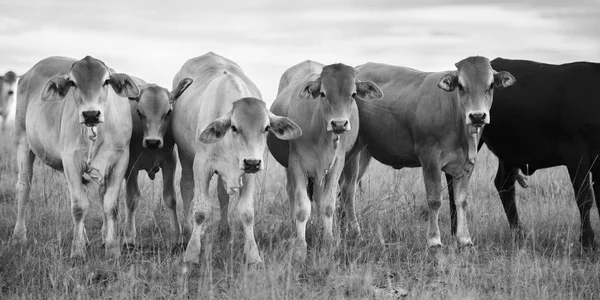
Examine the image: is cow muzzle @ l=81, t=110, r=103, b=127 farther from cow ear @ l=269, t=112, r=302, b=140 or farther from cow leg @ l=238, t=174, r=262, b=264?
cow ear @ l=269, t=112, r=302, b=140

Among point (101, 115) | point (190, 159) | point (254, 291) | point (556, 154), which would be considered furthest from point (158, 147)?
point (556, 154)

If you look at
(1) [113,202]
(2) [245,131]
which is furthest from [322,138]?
(1) [113,202]

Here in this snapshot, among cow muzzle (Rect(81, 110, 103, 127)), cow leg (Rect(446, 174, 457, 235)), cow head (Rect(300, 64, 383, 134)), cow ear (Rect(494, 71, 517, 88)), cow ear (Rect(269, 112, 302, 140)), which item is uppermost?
cow ear (Rect(494, 71, 517, 88))

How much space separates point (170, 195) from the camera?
994 cm

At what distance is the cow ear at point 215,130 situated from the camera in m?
7.87

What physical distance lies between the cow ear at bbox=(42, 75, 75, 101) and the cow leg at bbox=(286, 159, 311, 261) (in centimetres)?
259

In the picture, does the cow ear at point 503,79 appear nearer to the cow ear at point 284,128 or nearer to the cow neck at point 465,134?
the cow neck at point 465,134

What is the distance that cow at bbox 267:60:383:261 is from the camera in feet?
28.2

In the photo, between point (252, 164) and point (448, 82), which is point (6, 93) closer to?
point (448, 82)

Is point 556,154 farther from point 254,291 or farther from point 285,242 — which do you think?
point 254,291

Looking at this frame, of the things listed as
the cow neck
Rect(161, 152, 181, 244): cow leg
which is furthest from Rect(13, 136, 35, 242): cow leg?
the cow neck

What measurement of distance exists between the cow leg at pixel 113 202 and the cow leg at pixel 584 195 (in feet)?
17.0

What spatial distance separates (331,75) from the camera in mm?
8695

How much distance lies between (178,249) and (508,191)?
4329mm
